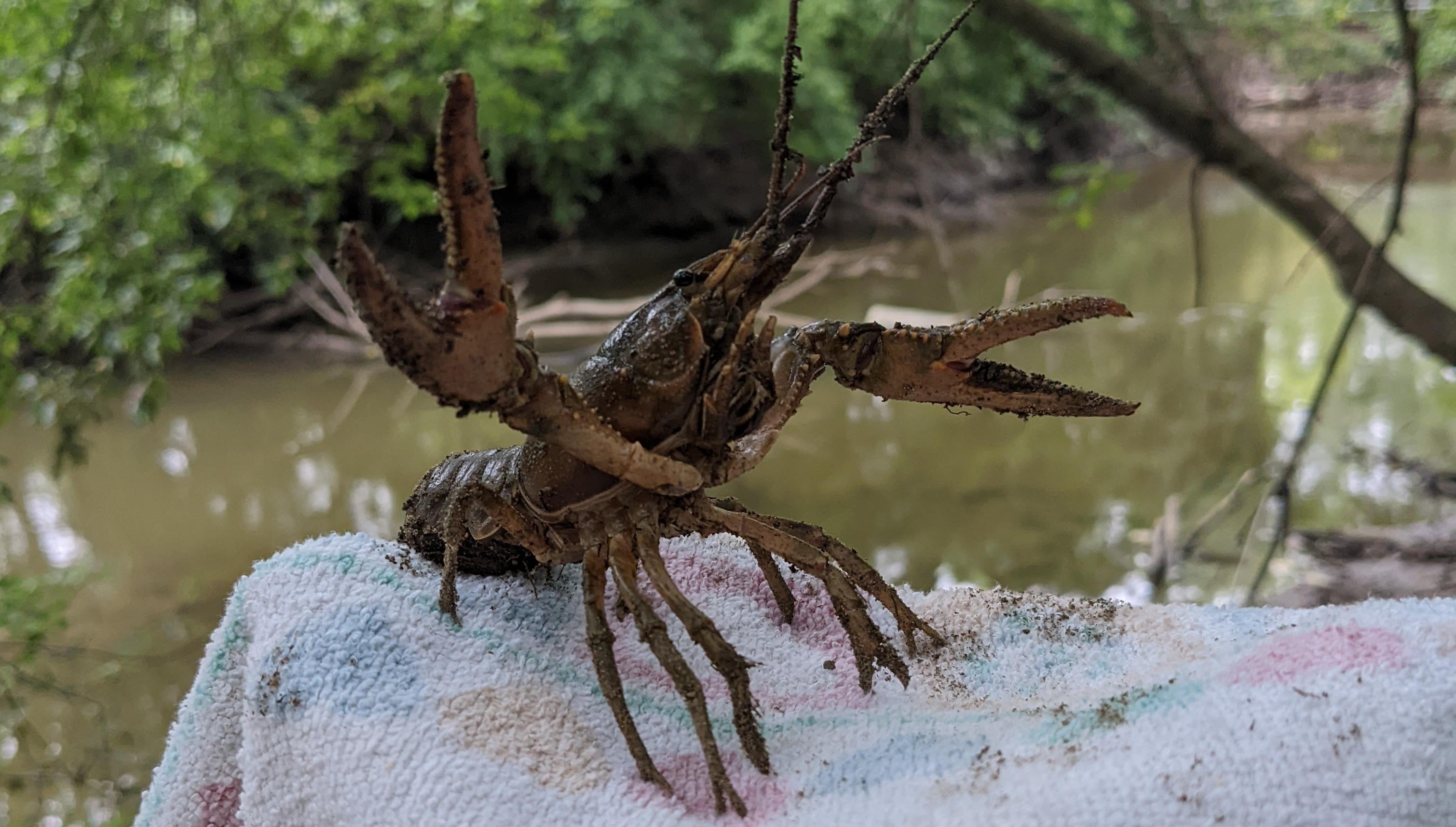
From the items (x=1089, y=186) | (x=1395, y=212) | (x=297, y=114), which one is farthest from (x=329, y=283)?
(x=1395, y=212)

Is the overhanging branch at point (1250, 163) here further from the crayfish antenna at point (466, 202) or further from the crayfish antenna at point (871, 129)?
the crayfish antenna at point (466, 202)

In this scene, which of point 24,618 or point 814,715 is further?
point 24,618

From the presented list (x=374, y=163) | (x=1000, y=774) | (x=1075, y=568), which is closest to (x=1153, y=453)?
(x=1075, y=568)

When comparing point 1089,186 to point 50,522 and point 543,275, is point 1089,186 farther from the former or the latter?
point 543,275

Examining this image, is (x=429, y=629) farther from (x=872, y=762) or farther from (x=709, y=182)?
(x=709, y=182)

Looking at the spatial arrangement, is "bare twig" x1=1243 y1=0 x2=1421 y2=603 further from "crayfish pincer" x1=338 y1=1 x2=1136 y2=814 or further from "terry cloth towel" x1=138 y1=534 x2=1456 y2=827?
"crayfish pincer" x1=338 y1=1 x2=1136 y2=814

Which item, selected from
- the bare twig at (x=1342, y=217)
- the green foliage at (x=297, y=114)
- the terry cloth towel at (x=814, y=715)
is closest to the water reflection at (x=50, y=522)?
the green foliage at (x=297, y=114)
